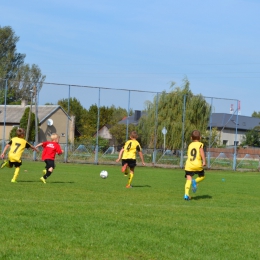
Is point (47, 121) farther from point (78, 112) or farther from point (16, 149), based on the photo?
point (16, 149)

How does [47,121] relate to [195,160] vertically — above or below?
above

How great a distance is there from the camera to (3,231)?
7.59 meters

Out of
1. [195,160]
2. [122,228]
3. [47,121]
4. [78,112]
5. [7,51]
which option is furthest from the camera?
[7,51]

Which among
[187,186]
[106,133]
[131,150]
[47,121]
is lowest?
[187,186]

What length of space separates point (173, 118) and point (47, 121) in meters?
10.5

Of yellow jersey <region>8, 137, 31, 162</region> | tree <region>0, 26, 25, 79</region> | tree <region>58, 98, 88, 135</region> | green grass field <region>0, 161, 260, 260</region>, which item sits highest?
tree <region>0, 26, 25, 79</region>

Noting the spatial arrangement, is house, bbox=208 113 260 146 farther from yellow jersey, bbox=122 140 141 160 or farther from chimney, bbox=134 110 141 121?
yellow jersey, bbox=122 140 141 160

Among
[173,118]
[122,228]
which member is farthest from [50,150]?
[173,118]

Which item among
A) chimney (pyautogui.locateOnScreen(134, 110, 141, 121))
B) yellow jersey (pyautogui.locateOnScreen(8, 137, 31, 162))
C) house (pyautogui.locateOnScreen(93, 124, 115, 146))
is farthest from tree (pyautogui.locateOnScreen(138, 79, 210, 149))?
yellow jersey (pyautogui.locateOnScreen(8, 137, 31, 162))

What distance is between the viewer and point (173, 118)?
48.1 m

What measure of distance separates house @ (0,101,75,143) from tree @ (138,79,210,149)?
5969 mm

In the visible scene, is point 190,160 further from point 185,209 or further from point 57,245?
point 57,245

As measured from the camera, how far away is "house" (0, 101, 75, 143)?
134ft

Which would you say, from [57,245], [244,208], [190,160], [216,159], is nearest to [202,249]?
[57,245]
